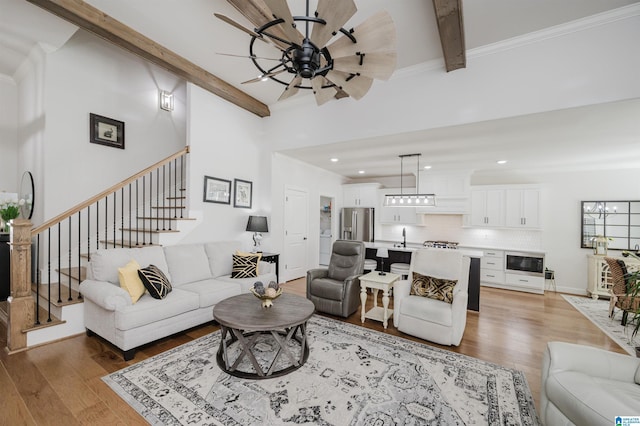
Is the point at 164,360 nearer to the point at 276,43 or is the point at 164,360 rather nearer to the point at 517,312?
the point at 276,43

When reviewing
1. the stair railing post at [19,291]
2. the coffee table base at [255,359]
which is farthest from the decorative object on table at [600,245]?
the stair railing post at [19,291]

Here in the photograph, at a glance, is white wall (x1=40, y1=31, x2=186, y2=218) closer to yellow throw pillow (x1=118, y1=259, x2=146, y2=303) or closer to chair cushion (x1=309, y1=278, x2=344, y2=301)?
yellow throw pillow (x1=118, y1=259, x2=146, y2=303)

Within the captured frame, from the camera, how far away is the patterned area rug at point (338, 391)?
6.12ft

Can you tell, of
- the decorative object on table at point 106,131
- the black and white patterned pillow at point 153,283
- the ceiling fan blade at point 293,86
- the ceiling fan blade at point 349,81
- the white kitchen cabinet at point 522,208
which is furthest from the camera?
the white kitchen cabinet at point 522,208

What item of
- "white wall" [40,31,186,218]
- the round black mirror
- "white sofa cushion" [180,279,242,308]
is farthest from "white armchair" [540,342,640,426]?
the round black mirror

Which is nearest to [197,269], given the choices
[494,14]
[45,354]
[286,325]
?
[45,354]

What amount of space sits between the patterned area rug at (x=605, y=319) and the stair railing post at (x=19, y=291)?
249 inches

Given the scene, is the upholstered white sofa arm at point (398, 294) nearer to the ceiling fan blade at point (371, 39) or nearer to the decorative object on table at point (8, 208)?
the ceiling fan blade at point (371, 39)

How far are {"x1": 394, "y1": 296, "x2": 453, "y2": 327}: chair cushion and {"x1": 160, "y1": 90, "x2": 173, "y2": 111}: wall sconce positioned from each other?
5.43m

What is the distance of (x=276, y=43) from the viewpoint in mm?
1771

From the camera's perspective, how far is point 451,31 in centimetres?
267

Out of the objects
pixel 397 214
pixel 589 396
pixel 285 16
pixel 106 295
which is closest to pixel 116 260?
pixel 106 295

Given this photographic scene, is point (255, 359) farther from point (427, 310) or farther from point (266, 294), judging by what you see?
point (427, 310)

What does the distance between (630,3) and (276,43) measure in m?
3.38
